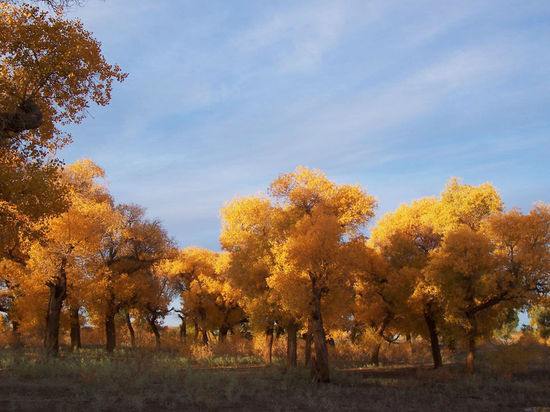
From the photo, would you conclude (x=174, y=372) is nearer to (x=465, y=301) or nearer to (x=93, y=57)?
(x=93, y=57)

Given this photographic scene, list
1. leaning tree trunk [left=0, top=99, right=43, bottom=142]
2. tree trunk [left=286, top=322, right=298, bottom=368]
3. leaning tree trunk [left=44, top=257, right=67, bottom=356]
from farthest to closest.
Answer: tree trunk [left=286, top=322, right=298, bottom=368]
leaning tree trunk [left=44, top=257, right=67, bottom=356]
leaning tree trunk [left=0, top=99, right=43, bottom=142]

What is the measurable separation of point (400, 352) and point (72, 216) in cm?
3285

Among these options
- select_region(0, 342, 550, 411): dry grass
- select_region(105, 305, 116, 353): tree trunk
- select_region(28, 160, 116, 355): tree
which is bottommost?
select_region(0, 342, 550, 411): dry grass

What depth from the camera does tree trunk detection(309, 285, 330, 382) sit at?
26.2 meters

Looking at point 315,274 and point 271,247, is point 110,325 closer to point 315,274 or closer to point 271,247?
point 271,247

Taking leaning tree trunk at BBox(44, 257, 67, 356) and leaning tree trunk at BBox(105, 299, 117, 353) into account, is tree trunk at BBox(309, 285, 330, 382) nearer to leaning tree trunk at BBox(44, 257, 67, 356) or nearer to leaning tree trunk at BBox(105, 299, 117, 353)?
leaning tree trunk at BBox(44, 257, 67, 356)

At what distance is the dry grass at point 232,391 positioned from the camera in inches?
663

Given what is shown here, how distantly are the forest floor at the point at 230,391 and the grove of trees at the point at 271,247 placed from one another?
3891mm

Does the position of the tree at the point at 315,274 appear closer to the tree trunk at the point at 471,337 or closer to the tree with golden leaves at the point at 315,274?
the tree with golden leaves at the point at 315,274

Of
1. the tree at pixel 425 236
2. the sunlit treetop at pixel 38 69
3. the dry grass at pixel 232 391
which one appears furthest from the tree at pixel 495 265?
the sunlit treetop at pixel 38 69

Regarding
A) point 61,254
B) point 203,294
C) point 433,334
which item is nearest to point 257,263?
point 61,254

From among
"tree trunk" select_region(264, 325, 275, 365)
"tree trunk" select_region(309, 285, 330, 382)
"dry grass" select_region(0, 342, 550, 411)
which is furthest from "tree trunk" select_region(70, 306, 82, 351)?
"tree trunk" select_region(309, 285, 330, 382)

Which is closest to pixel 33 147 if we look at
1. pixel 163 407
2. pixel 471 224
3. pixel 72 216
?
pixel 163 407

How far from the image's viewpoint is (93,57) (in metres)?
16.6
